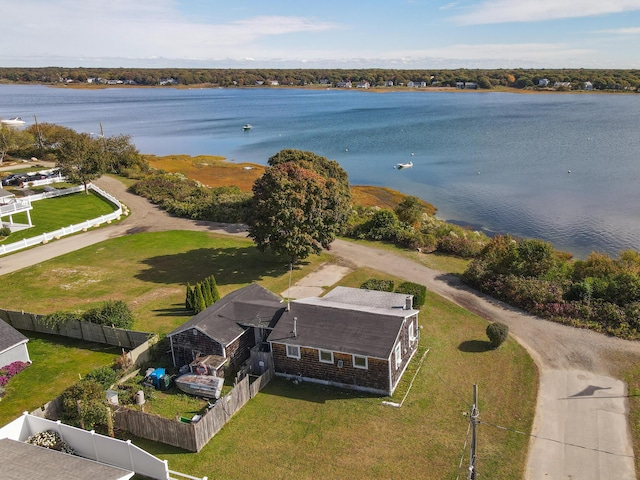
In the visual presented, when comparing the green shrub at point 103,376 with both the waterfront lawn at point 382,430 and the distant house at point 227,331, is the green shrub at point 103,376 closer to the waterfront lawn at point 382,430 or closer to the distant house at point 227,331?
the distant house at point 227,331

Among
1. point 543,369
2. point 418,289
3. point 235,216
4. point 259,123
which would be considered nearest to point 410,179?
point 235,216

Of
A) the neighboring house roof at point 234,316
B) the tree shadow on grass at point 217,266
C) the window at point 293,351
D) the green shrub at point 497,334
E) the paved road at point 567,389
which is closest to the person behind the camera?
the paved road at point 567,389

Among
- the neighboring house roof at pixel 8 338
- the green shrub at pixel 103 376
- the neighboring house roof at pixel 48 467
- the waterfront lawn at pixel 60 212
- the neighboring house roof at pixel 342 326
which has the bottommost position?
the waterfront lawn at pixel 60 212

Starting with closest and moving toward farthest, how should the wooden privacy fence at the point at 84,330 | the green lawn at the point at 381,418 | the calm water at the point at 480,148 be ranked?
the green lawn at the point at 381,418, the wooden privacy fence at the point at 84,330, the calm water at the point at 480,148

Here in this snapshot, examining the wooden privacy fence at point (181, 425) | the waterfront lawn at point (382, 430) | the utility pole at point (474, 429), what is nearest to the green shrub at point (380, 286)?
Result: the waterfront lawn at point (382, 430)

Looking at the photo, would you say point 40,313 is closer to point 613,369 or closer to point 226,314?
point 226,314

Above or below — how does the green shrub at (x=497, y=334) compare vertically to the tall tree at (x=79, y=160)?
below

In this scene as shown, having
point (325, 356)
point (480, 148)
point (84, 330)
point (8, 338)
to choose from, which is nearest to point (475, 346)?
point (325, 356)

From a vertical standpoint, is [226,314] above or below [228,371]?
above
